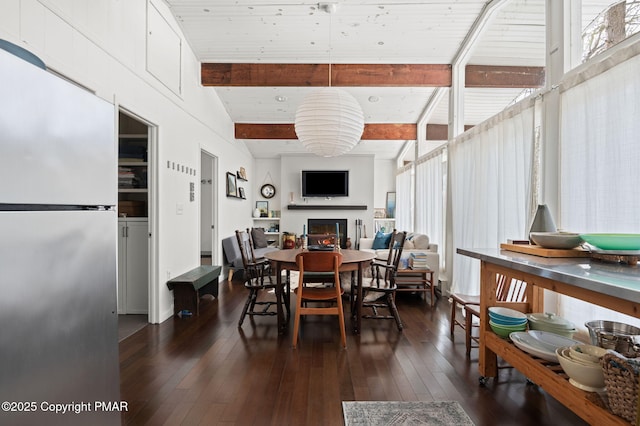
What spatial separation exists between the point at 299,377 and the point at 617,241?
1973mm

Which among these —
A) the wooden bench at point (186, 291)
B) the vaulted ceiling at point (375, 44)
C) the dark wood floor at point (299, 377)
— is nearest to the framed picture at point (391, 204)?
the vaulted ceiling at point (375, 44)

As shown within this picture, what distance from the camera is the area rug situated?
5.38 feet

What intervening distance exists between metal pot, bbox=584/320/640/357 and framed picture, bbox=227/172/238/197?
16.6ft

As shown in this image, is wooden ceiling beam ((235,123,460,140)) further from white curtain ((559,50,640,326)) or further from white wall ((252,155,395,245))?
white curtain ((559,50,640,326))

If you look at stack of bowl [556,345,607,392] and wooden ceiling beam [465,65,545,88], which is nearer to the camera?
stack of bowl [556,345,607,392]

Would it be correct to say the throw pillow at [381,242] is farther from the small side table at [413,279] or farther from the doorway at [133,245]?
the doorway at [133,245]

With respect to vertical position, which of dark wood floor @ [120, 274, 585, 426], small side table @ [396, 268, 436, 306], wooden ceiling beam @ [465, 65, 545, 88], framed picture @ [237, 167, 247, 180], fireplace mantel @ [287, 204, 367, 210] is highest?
wooden ceiling beam @ [465, 65, 545, 88]

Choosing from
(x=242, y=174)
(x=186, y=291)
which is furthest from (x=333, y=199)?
(x=186, y=291)

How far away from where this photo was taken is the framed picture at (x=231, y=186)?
5469mm

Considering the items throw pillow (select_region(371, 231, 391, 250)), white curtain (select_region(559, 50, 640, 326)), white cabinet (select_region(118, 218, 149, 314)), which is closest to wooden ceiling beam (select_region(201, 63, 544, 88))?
white curtain (select_region(559, 50, 640, 326))

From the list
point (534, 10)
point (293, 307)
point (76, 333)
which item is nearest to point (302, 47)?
point (534, 10)

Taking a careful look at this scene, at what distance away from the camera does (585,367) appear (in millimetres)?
1271

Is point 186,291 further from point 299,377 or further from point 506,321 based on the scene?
point 506,321

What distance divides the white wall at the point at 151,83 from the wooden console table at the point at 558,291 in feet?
9.42
